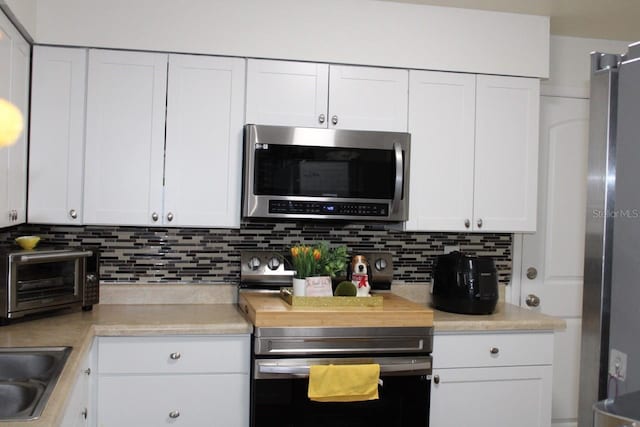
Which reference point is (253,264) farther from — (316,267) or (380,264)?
(380,264)

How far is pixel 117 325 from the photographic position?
2477 mm

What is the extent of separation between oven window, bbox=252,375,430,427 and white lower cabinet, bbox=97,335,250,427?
115 mm

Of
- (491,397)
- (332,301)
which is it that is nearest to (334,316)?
(332,301)

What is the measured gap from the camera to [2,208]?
2.27 m

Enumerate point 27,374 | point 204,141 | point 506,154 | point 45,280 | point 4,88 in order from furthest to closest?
point 506,154 < point 204,141 < point 45,280 < point 4,88 < point 27,374

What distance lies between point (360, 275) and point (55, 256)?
1.32m

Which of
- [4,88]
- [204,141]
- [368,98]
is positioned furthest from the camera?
[368,98]

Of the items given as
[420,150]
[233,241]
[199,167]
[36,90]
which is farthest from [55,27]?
[420,150]

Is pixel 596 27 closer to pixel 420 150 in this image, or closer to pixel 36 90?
pixel 420 150

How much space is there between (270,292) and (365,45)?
4.20 ft

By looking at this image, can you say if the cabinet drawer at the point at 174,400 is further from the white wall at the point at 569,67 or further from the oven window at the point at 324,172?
the white wall at the point at 569,67

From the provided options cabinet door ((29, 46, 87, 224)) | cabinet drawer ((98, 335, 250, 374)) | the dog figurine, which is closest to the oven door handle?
cabinet drawer ((98, 335, 250, 374))

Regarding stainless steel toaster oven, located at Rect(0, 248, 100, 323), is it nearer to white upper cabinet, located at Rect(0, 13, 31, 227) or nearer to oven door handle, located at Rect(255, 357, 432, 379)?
white upper cabinet, located at Rect(0, 13, 31, 227)

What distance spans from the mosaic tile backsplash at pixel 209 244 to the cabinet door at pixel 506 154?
0.35 meters
